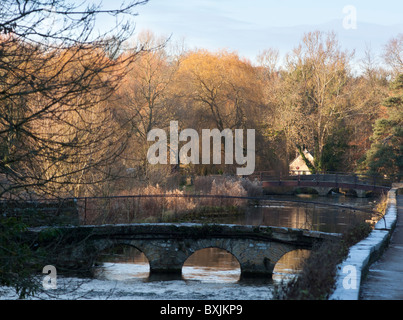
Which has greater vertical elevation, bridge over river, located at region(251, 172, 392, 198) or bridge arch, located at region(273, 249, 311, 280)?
bridge over river, located at region(251, 172, 392, 198)

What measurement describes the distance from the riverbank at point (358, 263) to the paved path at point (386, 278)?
0.38 ft

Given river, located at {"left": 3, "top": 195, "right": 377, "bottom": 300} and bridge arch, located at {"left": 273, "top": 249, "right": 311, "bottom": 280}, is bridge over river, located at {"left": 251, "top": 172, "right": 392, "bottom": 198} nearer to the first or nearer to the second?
river, located at {"left": 3, "top": 195, "right": 377, "bottom": 300}

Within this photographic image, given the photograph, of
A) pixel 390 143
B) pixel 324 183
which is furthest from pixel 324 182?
pixel 390 143

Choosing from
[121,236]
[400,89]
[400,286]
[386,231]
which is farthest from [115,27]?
[400,89]

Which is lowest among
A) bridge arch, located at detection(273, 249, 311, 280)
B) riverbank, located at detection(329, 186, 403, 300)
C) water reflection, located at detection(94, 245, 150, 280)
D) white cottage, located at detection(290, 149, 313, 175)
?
bridge arch, located at detection(273, 249, 311, 280)

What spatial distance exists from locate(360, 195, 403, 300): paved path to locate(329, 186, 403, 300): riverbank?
12 centimetres

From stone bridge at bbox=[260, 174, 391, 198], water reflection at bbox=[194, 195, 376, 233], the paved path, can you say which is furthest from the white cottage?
the paved path

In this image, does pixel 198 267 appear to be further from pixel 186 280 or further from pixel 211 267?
pixel 186 280

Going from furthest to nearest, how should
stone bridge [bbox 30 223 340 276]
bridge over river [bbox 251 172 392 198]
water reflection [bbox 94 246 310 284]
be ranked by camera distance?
bridge over river [bbox 251 172 392 198] < stone bridge [bbox 30 223 340 276] < water reflection [bbox 94 246 310 284]

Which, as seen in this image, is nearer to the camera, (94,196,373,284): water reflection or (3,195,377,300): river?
(3,195,377,300): river

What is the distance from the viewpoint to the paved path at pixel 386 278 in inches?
309

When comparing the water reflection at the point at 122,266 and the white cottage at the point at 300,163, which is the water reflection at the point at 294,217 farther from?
the white cottage at the point at 300,163

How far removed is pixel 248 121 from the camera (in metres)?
49.2

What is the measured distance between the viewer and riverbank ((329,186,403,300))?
671 cm
